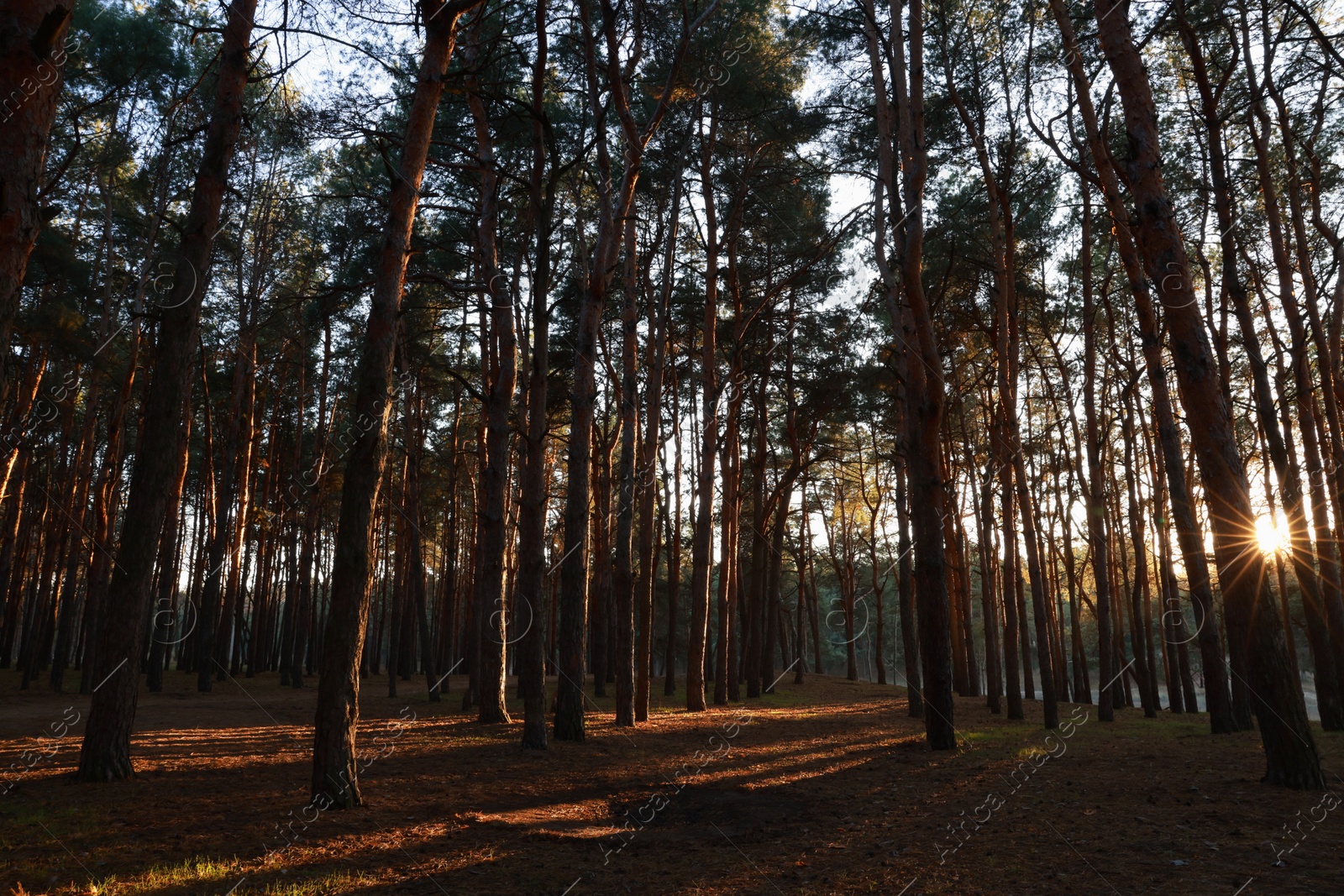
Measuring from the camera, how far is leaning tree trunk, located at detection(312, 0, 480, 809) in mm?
5781

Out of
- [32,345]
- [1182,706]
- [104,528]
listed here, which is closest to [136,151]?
[32,345]

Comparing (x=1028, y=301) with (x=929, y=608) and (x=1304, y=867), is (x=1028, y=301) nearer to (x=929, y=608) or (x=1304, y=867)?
(x=929, y=608)

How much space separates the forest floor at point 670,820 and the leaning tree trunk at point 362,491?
443mm

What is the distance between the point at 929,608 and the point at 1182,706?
651 inches

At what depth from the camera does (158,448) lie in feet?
23.0

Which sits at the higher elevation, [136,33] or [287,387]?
[136,33]

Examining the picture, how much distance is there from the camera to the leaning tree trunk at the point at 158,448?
6.67 m

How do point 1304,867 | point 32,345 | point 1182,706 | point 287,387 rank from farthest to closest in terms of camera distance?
point 287,387, point 1182,706, point 32,345, point 1304,867

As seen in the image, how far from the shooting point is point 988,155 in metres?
14.4

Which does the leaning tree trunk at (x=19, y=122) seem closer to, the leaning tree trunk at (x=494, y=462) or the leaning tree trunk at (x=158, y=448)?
the leaning tree trunk at (x=158, y=448)

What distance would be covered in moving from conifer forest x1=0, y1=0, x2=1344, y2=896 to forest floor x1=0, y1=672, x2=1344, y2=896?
6 cm

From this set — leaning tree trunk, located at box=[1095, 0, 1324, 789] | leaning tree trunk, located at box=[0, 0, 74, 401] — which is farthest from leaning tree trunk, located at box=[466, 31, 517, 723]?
leaning tree trunk, located at box=[1095, 0, 1324, 789]

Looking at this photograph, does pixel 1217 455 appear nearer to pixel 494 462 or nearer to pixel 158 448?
pixel 494 462

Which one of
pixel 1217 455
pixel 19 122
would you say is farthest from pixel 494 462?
pixel 1217 455
